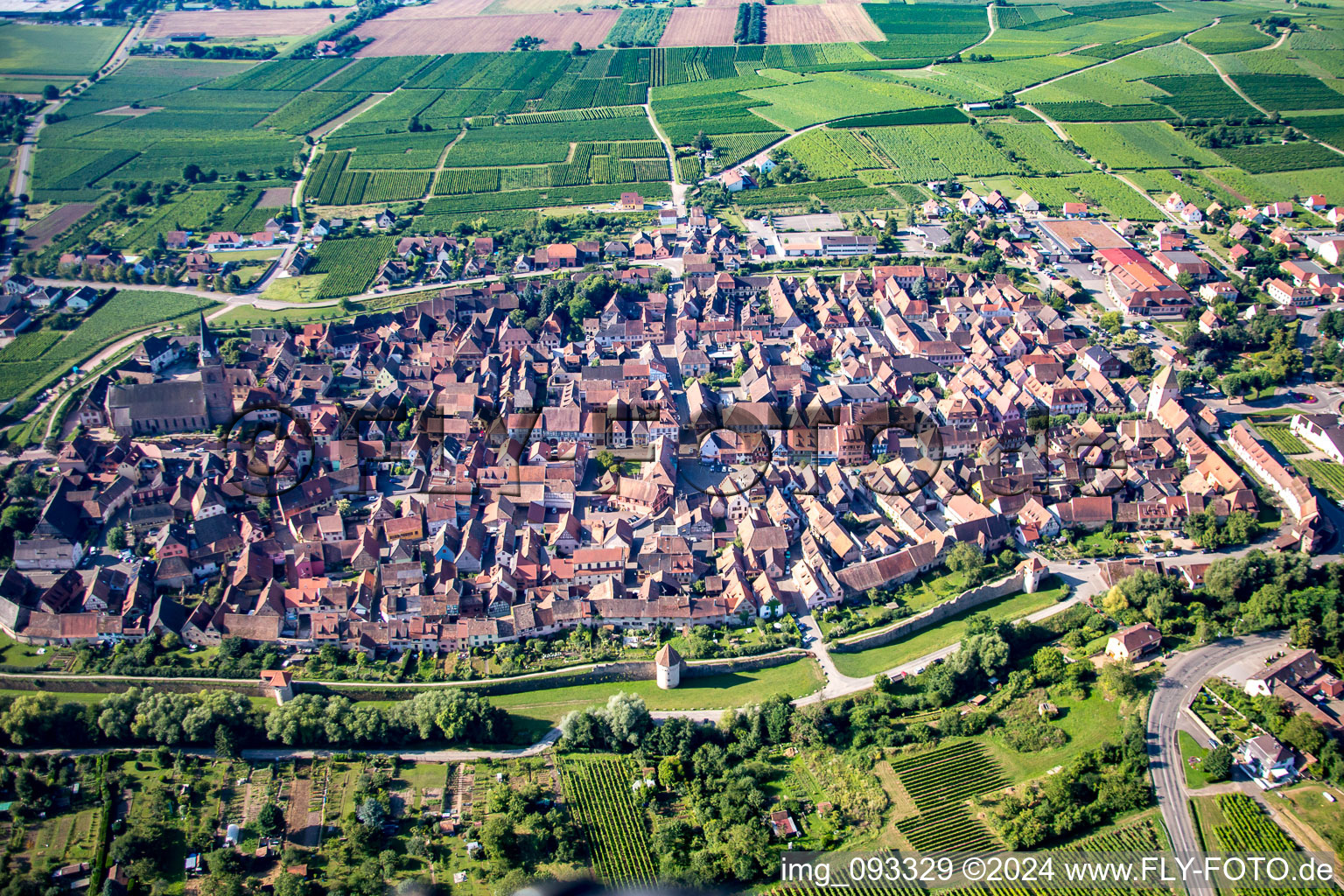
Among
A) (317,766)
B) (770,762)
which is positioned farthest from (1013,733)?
(317,766)

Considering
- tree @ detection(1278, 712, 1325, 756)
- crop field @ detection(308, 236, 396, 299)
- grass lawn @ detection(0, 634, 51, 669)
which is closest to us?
tree @ detection(1278, 712, 1325, 756)

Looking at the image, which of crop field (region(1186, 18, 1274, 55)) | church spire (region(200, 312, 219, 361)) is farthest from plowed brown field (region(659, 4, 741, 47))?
church spire (region(200, 312, 219, 361))

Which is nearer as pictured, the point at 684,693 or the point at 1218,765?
the point at 1218,765

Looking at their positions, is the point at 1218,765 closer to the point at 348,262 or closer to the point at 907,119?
the point at 348,262

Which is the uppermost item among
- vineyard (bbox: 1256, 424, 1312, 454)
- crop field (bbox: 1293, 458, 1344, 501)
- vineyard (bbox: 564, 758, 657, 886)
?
vineyard (bbox: 1256, 424, 1312, 454)

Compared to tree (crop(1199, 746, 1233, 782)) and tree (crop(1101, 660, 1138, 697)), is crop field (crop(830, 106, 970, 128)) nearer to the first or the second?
tree (crop(1101, 660, 1138, 697))

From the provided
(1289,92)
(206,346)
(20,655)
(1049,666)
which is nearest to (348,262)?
(206,346)

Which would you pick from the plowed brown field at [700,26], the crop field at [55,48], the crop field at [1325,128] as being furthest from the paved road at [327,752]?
the crop field at [55,48]
